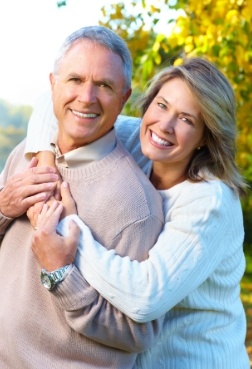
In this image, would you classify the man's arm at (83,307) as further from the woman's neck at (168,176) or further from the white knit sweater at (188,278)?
the woman's neck at (168,176)

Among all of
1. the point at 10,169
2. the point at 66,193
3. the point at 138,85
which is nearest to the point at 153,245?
the point at 66,193

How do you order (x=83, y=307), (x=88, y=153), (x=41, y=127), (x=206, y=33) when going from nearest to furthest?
(x=83, y=307) → (x=88, y=153) → (x=41, y=127) → (x=206, y=33)

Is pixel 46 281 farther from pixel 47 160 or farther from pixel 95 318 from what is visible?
pixel 47 160

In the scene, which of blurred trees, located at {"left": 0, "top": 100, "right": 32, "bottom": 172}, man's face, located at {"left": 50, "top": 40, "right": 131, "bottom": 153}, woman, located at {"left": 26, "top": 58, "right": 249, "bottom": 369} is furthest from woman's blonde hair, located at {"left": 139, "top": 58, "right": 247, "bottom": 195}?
blurred trees, located at {"left": 0, "top": 100, "right": 32, "bottom": 172}

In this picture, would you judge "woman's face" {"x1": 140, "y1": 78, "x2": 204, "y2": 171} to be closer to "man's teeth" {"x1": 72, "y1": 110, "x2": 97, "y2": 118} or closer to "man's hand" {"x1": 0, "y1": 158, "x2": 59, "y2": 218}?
"man's teeth" {"x1": 72, "y1": 110, "x2": 97, "y2": 118}

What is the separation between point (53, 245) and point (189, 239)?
0.40 metres

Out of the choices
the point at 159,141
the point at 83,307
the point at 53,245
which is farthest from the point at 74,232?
the point at 159,141

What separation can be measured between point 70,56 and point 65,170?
357mm

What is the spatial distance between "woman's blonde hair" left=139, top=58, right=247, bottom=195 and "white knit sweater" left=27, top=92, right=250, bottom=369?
68 mm

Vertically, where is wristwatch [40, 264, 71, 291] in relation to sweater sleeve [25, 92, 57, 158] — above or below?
below

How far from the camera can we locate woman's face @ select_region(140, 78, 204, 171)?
2.77 m

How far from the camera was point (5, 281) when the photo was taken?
9.02ft

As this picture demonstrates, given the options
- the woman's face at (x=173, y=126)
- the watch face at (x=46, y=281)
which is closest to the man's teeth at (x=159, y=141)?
the woman's face at (x=173, y=126)

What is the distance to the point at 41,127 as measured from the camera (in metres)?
3.06
